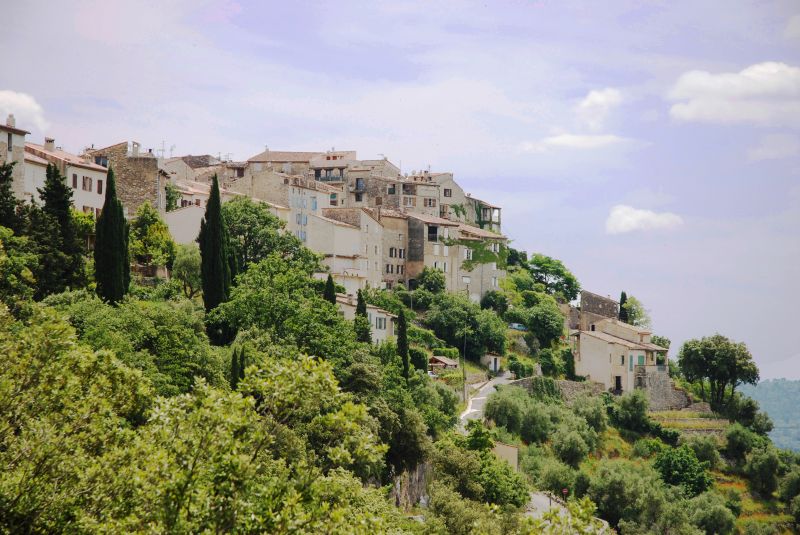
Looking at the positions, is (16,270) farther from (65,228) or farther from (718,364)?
(718,364)

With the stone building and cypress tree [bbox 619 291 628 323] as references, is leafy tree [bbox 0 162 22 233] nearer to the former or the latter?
the stone building

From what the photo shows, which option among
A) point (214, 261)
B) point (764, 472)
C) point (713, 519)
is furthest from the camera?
point (764, 472)

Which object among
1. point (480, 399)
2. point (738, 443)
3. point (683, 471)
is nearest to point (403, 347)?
point (480, 399)

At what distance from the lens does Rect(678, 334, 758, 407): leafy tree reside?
91.6m

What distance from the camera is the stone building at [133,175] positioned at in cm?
7281

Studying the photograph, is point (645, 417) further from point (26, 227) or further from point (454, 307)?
point (26, 227)

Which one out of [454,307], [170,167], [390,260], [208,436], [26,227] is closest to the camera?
[208,436]

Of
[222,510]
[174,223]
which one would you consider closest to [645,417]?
[174,223]

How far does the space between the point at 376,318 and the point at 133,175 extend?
736 inches

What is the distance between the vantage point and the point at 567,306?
10919 cm

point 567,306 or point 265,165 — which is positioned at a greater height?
point 265,165

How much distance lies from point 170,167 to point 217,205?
160 feet

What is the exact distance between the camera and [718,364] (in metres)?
92.4

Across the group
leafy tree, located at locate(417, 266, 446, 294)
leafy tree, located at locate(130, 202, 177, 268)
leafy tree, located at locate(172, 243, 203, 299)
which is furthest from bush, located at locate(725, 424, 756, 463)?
leafy tree, located at locate(130, 202, 177, 268)
